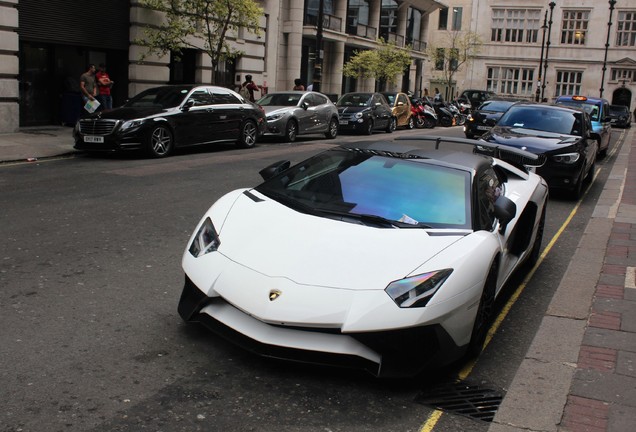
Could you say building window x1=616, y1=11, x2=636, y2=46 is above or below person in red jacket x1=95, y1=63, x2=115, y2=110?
above

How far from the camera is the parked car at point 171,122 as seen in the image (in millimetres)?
13781

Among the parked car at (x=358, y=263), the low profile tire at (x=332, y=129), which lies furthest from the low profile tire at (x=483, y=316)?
the low profile tire at (x=332, y=129)

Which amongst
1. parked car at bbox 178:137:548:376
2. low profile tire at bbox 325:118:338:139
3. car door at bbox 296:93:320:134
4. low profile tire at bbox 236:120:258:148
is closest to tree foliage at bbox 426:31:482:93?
low profile tire at bbox 325:118:338:139

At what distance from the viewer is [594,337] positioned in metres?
4.86

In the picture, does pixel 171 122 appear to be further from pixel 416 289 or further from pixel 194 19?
pixel 416 289

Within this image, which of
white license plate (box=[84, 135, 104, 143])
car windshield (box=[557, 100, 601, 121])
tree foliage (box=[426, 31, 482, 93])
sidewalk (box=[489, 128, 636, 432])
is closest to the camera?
sidewalk (box=[489, 128, 636, 432])

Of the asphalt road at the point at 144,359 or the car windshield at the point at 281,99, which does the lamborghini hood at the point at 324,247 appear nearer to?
the asphalt road at the point at 144,359

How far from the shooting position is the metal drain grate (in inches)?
147

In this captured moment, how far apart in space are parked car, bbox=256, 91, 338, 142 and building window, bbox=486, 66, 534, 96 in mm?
50990

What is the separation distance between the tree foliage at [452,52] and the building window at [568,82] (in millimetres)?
8596

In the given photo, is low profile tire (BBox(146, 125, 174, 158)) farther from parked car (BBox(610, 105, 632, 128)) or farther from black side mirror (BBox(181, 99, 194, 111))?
parked car (BBox(610, 105, 632, 128))

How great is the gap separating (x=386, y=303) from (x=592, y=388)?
1.38 metres

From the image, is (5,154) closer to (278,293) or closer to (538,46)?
(278,293)

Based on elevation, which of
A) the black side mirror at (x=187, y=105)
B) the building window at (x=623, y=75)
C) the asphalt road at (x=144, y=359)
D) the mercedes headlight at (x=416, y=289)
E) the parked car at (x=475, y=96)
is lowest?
the asphalt road at (x=144, y=359)
